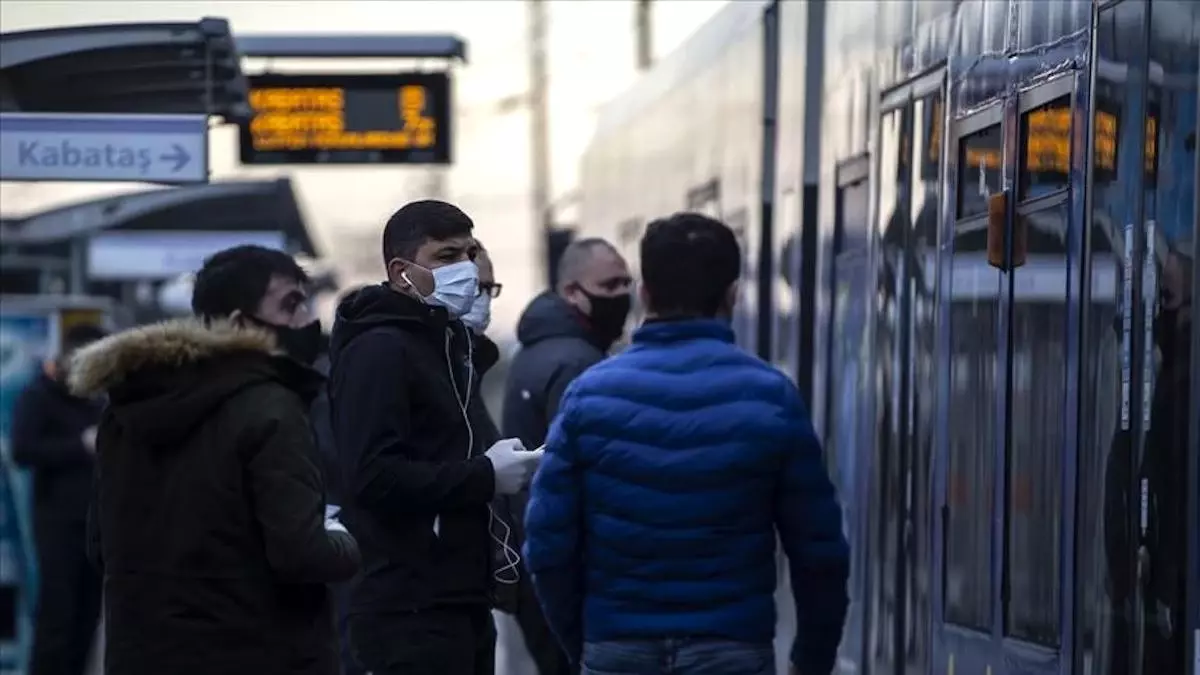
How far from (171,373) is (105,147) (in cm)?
388

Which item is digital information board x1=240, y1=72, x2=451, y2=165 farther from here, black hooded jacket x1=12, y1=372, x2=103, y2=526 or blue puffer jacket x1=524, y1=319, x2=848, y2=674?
blue puffer jacket x1=524, y1=319, x2=848, y2=674

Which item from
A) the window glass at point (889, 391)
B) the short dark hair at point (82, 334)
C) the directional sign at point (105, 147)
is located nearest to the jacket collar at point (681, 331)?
the window glass at point (889, 391)

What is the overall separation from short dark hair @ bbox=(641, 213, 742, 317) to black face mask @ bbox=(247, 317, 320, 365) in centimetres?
125

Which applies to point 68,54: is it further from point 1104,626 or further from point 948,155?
point 1104,626

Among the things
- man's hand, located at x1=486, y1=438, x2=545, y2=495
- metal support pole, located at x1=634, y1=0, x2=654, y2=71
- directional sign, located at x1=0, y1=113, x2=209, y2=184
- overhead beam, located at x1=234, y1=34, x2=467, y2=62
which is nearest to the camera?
man's hand, located at x1=486, y1=438, x2=545, y2=495

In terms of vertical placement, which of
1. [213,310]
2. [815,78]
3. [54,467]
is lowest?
[54,467]

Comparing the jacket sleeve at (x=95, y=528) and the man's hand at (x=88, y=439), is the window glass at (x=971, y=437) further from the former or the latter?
the man's hand at (x=88, y=439)

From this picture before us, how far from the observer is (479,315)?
19.7ft

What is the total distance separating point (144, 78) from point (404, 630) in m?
4.42

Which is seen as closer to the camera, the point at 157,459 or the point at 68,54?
the point at 157,459

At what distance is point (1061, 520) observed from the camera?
17.6ft

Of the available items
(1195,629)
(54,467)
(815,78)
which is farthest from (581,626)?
(54,467)

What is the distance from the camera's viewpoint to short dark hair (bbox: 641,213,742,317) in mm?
5598

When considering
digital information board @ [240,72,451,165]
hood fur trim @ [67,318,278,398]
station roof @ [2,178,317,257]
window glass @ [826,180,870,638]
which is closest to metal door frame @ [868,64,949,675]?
window glass @ [826,180,870,638]
